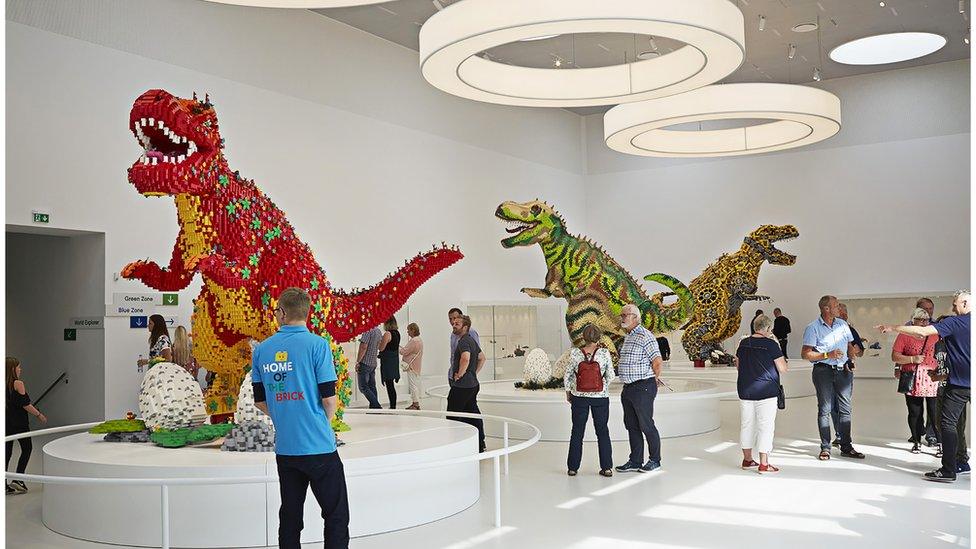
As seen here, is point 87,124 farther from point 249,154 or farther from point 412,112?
point 412,112

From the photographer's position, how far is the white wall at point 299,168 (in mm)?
10406

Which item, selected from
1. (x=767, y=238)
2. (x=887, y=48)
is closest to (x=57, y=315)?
(x=767, y=238)

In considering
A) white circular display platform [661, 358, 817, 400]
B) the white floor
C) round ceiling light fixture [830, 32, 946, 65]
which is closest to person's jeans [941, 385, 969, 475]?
the white floor

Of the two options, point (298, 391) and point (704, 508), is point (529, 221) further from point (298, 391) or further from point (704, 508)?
point (298, 391)

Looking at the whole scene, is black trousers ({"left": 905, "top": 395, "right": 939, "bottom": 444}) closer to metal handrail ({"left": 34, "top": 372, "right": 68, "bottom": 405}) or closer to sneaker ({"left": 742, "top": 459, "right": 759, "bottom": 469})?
sneaker ({"left": 742, "top": 459, "right": 759, "bottom": 469})

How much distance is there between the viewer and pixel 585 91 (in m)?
9.80

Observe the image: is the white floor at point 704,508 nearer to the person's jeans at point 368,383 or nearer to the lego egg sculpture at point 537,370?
the lego egg sculpture at point 537,370

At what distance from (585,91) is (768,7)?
657cm

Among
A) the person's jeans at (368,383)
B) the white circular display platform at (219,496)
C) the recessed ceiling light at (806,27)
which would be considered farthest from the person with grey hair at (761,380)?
the recessed ceiling light at (806,27)

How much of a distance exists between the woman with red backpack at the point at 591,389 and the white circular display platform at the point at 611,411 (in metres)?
1.86

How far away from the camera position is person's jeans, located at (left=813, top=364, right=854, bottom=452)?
8.03 m

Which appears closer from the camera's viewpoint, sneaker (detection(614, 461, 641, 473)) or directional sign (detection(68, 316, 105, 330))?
sneaker (detection(614, 461, 641, 473))

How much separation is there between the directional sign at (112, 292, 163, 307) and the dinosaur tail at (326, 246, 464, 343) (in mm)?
5246

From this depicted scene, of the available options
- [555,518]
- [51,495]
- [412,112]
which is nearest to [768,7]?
[412,112]
